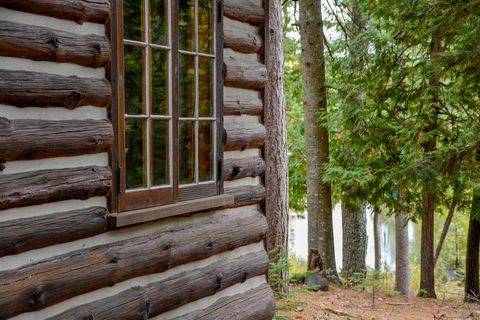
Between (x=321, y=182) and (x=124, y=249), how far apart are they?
26.0ft

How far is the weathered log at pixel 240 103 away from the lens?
6008mm

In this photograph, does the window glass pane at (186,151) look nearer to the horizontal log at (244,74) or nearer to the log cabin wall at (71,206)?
the log cabin wall at (71,206)

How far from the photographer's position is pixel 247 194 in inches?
251

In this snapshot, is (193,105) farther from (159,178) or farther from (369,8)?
(369,8)

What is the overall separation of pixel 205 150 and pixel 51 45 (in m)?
2.11

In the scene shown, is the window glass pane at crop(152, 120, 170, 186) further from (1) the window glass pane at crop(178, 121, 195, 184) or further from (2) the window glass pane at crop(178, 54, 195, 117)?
(2) the window glass pane at crop(178, 54, 195, 117)

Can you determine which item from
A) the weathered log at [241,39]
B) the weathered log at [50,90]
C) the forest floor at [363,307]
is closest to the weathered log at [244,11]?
the weathered log at [241,39]

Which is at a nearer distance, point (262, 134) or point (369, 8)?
point (262, 134)

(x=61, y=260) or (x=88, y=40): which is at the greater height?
(x=88, y=40)

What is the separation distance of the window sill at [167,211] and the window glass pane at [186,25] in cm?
126

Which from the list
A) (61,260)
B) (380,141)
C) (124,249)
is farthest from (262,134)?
(380,141)

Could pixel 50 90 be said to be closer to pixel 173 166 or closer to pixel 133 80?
pixel 133 80

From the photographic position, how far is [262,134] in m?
6.59

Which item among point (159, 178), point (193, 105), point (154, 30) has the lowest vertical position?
point (159, 178)
